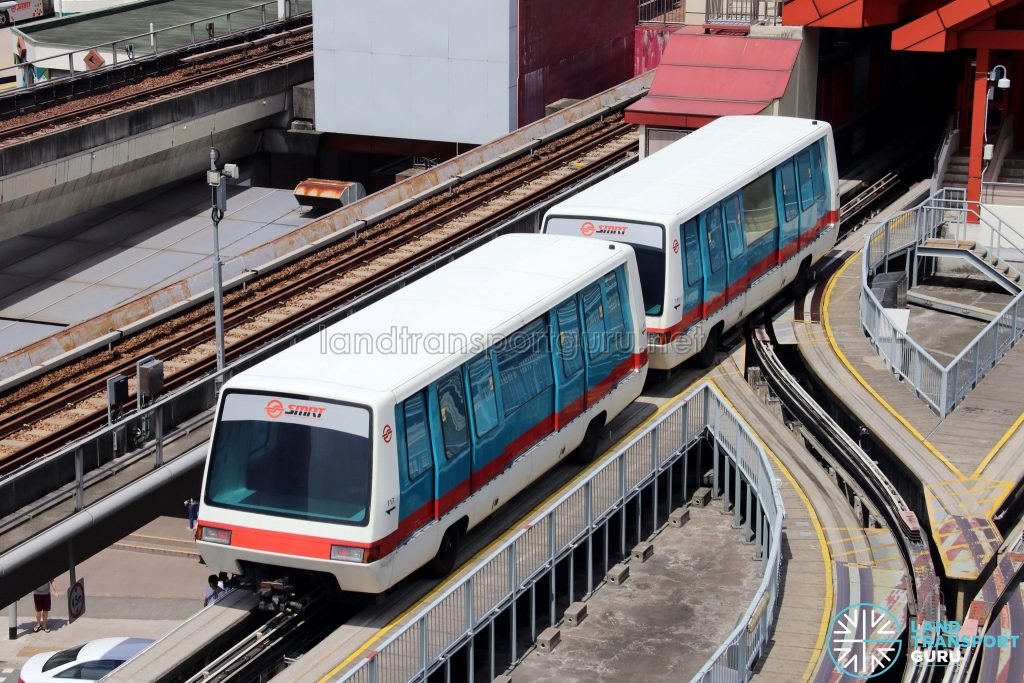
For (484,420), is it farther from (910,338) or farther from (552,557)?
(910,338)

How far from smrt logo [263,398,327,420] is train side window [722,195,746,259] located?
31.9ft

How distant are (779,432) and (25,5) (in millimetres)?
54504

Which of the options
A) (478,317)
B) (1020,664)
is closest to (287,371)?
(478,317)

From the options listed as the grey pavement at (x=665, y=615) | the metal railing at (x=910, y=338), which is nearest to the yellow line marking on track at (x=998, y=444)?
the metal railing at (x=910, y=338)

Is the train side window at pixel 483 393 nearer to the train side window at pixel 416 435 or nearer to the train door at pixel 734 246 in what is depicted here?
the train side window at pixel 416 435

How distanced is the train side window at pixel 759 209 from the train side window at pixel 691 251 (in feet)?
6.10

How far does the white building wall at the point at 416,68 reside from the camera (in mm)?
41188

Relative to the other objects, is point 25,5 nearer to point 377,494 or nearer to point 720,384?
point 720,384

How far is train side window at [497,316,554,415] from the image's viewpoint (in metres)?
17.2

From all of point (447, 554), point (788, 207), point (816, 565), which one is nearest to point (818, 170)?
point (788, 207)

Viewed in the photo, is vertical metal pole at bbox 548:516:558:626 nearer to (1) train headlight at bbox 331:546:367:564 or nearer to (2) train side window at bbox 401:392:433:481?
(2) train side window at bbox 401:392:433:481

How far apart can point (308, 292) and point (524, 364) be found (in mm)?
10214

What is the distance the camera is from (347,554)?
14.6 m

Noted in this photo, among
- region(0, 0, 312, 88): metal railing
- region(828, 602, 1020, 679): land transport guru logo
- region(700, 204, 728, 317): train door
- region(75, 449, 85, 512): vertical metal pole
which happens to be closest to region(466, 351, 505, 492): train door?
region(828, 602, 1020, 679): land transport guru logo
